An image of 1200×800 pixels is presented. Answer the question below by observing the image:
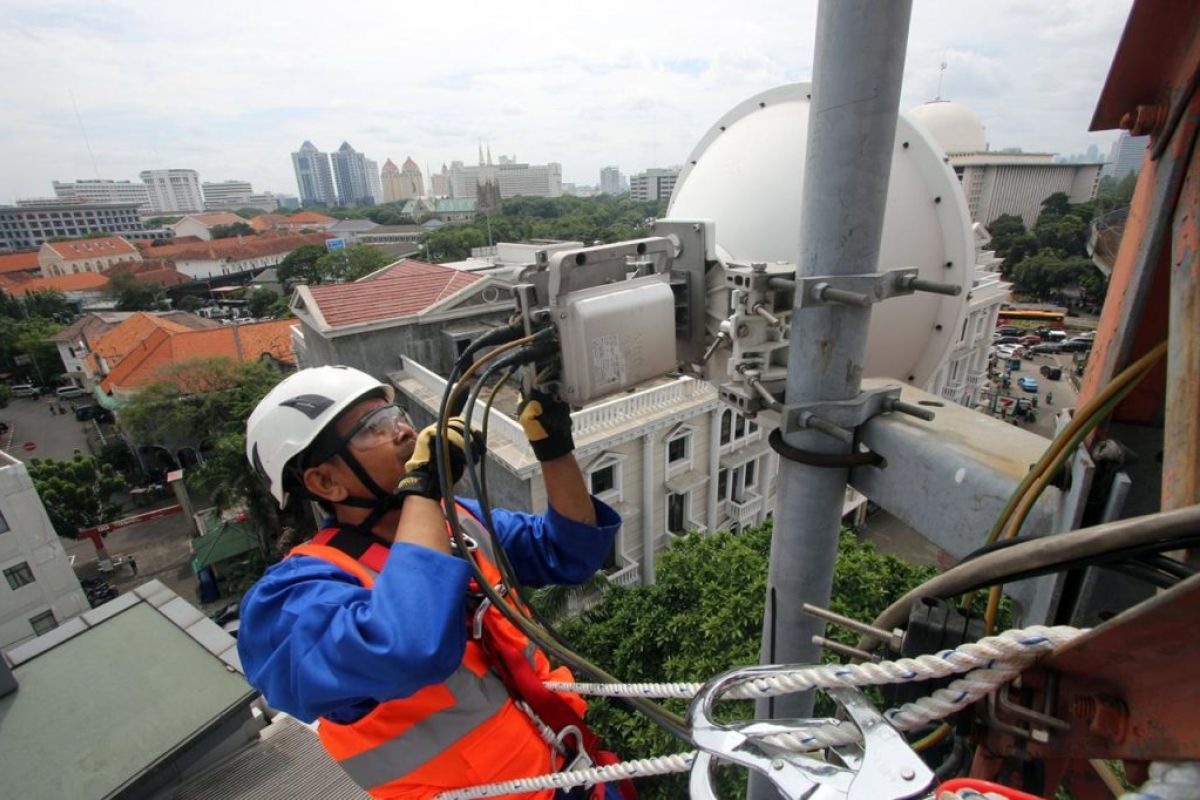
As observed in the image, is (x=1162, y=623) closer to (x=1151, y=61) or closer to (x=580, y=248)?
(x=1151, y=61)

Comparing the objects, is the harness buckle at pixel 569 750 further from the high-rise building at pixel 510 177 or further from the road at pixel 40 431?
the high-rise building at pixel 510 177

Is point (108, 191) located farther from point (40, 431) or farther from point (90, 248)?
point (40, 431)

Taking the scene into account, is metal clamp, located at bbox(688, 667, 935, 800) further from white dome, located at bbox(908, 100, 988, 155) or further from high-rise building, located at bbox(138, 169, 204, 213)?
high-rise building, located at bbox(138, 169, 204, 213)

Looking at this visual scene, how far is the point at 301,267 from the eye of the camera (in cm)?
6397

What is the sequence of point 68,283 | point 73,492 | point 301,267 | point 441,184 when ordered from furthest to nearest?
point 441,184 → point 68,283 → point 301,267 → point 73,492

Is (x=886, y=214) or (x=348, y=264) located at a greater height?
(x=886, y=214)

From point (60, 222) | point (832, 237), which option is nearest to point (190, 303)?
point (832, 237)

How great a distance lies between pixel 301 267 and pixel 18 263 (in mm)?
45865

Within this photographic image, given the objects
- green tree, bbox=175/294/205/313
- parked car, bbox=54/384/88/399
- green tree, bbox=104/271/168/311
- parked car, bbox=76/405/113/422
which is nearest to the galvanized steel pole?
parked car, bbox=76/405/113/422

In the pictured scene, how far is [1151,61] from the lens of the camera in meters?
1.32

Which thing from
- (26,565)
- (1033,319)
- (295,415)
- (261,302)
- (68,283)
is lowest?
(1033,319)

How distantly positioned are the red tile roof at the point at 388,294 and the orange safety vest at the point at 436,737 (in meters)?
13.8

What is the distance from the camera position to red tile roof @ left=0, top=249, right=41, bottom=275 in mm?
75550

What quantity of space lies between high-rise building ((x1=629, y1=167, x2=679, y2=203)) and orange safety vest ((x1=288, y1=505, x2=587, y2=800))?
137889 mm
